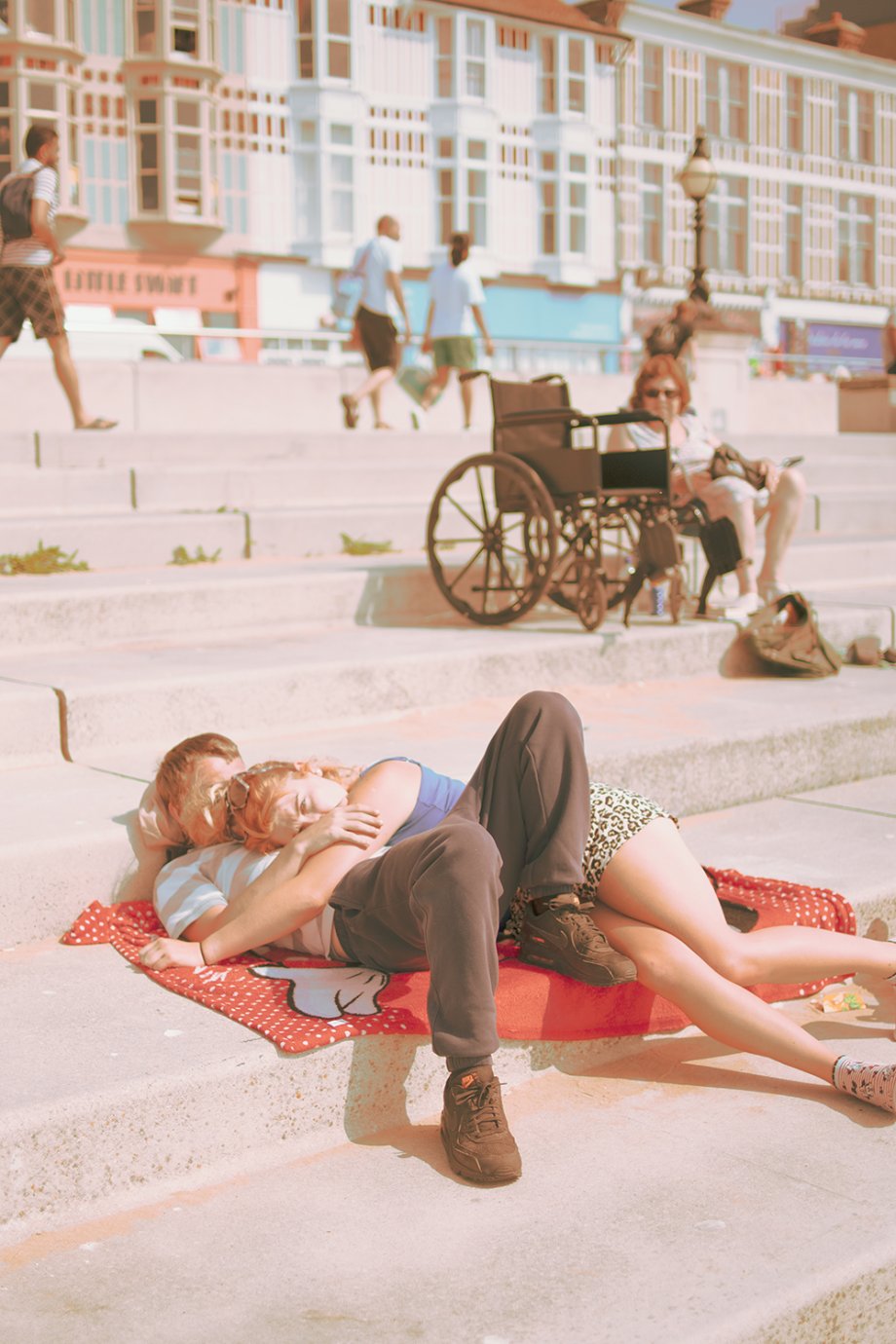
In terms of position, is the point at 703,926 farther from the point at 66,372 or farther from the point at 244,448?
the point at 244,448

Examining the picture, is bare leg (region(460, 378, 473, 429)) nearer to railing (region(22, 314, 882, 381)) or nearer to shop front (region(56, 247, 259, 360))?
railing (region(22, 314, 882, 381))

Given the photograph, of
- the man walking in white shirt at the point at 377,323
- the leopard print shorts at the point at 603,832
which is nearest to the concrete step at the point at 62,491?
the man walking in white shirt at the point at 377,323

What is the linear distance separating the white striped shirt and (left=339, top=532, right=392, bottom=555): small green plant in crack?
413 cm

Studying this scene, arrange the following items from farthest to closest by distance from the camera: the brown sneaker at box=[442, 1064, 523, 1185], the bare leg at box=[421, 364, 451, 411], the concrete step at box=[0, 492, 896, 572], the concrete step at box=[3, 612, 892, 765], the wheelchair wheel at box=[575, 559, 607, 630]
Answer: the bare leg at box=[421, 364, 451, 411] < the concrete step at box=[0, 492, 896, 572] < the wheelchair wheel at box=[575, 559, 607, 630] < the concrete step at box=[3, 612, 892, 765] < the brown sneaker at box=[442, 1064, 523, 1185]

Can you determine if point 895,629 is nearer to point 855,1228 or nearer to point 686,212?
point 855,1228

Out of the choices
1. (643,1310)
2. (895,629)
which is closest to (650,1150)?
(643,1310)

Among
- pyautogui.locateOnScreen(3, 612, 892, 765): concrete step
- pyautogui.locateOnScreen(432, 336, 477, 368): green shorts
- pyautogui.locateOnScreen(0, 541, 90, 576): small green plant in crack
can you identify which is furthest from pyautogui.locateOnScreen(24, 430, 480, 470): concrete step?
pyautogui.locateOnScreen(3, 612, 892, 765): concrete step

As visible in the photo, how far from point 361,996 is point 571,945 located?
420mm

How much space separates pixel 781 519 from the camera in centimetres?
672

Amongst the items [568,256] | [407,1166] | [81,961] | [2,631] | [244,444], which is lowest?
[407,1166]

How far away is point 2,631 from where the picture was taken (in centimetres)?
523

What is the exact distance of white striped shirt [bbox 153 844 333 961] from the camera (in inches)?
125

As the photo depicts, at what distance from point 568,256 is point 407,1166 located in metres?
32.8

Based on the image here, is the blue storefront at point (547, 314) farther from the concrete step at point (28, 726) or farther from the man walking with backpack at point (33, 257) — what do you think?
the concrete step at point (28, 726)
